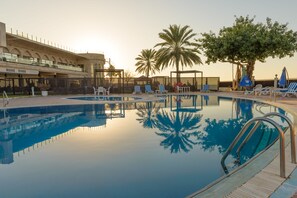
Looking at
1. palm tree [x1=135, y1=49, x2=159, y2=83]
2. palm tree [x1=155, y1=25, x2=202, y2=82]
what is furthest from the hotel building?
palm tree [x1=135, y1=49, x2=159, y2=83]

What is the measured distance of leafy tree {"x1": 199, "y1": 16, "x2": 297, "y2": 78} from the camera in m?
19.5

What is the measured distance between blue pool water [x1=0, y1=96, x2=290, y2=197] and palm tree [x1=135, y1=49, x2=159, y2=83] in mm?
33471

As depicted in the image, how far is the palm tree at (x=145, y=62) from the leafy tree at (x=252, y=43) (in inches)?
753

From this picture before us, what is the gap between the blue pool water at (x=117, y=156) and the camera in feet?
11.5

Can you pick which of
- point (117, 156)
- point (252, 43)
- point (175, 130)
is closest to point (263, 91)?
point (252, 43)

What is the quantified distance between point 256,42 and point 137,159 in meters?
19.6

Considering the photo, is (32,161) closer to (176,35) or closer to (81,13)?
(81,13)

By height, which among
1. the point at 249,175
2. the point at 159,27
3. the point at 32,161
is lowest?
the point at 32,161

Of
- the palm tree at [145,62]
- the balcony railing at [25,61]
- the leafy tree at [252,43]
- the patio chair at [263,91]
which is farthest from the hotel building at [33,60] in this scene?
the patio chair at [263,91]

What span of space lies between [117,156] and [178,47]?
22.9 metres

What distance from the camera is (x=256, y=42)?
65.0 feet

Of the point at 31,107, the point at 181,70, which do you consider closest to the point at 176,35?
the point at 181,70

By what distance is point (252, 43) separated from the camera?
19.8m

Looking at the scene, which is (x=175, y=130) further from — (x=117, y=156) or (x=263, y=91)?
(x=263, y=91)
